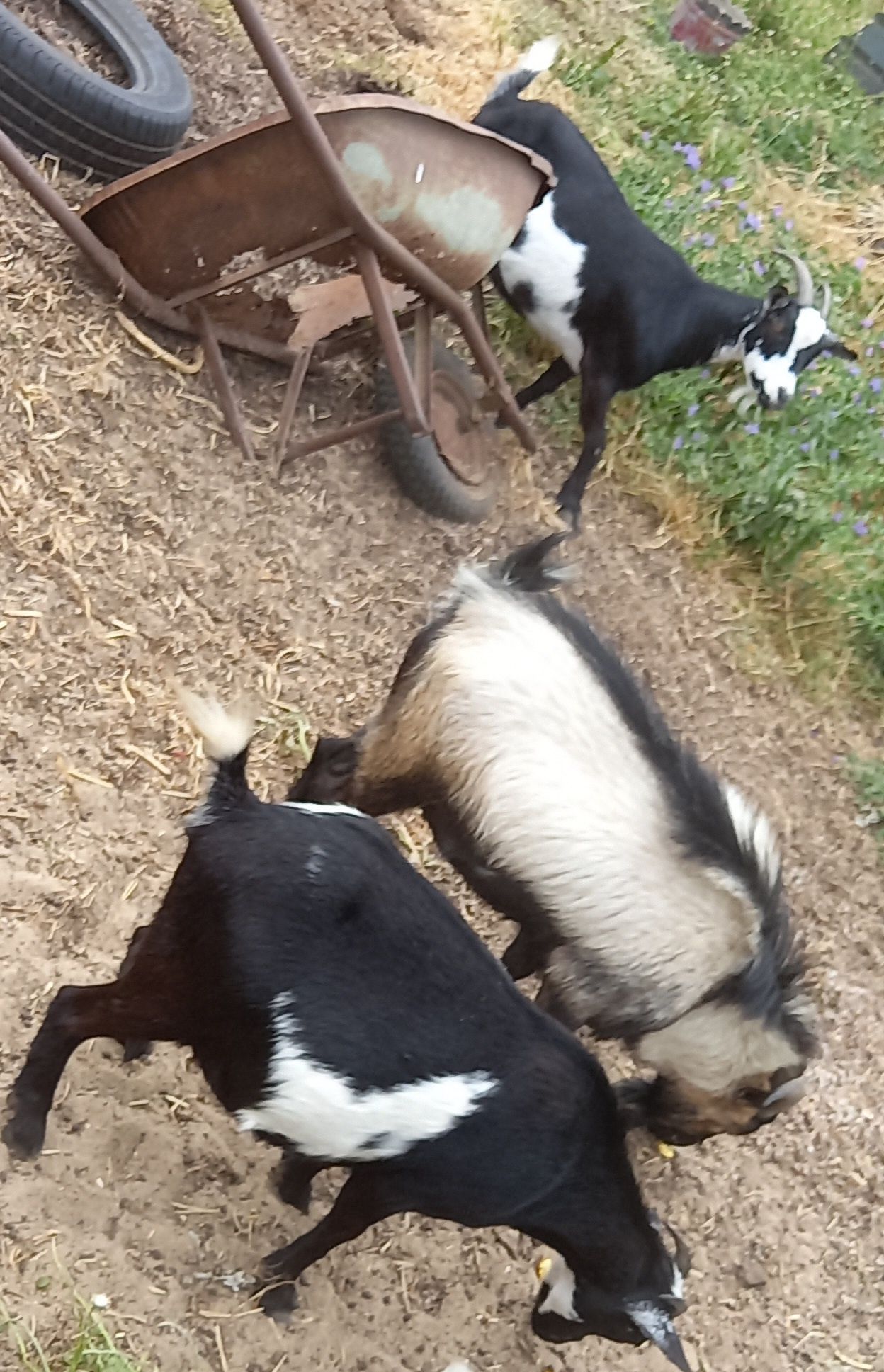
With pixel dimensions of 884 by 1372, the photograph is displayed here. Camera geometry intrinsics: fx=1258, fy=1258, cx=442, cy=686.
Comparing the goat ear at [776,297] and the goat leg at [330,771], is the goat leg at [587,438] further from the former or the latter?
the goat leg at [330,771]

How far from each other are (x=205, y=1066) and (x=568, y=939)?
38.4 inches

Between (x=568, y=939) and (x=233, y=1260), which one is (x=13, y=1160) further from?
(x=568, y=939)

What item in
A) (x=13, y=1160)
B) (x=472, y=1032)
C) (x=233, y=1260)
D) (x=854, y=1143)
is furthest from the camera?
(x=854, y=1143)

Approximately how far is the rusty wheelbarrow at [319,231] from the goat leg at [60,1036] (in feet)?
5.99

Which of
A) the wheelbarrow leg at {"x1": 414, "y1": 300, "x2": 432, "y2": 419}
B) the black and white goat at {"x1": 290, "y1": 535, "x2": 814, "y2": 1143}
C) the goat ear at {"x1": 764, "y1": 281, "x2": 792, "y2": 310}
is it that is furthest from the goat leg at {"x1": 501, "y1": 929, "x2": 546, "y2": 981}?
the goat ear at {"x1": 764, "y1": 281, "x2": 792, "y2": 310}

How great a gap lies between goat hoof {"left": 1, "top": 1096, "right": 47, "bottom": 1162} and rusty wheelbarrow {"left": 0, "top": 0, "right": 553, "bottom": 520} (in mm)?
2003

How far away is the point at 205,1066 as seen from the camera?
232 cm

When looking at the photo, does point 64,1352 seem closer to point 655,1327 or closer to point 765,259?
point 655,1327

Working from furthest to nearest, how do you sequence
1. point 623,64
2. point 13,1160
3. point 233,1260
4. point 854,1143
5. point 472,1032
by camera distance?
point 623,64 → point 854,1143 → point 233,1260 → point 13,1160 → point 472,1032

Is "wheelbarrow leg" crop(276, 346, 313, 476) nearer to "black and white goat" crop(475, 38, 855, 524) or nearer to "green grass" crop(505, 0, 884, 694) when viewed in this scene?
"black and white goat" crop(475, 38, 855, 524)

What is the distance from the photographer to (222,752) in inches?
86.2

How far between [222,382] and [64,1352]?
248 cm

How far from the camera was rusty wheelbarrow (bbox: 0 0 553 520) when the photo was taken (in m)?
3.01

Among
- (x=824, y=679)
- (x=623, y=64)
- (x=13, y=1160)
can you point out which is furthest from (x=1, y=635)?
(x=623, y=64)
